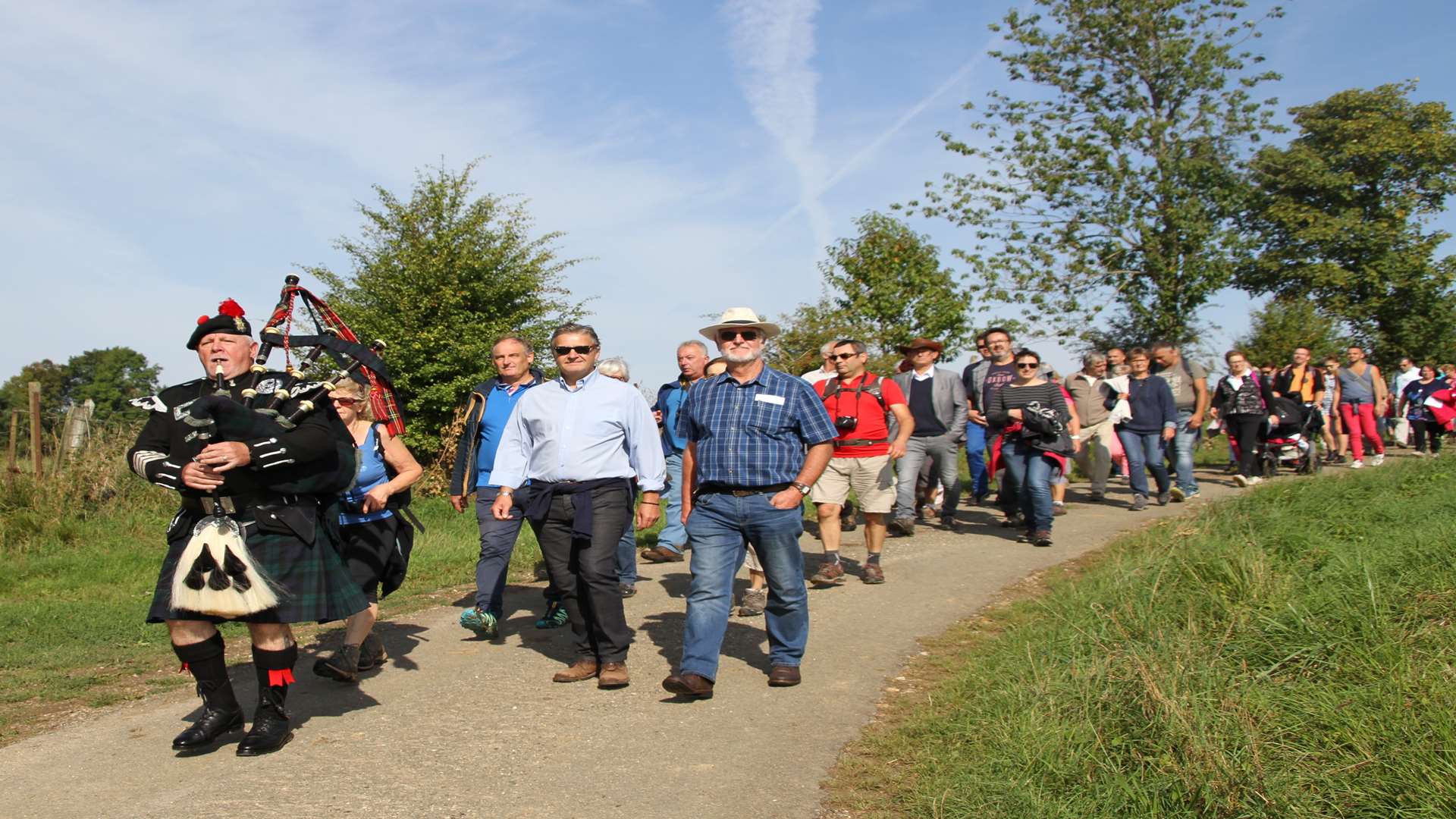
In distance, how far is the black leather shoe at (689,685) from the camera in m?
5.57

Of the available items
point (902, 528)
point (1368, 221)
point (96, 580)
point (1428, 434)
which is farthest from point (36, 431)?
point (1368, 221)

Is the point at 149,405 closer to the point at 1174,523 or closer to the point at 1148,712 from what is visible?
the point at 1148,712

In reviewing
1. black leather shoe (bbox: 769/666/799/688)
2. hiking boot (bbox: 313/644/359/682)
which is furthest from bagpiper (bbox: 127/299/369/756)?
black leather shoe (bbox: 769/666/799/688)

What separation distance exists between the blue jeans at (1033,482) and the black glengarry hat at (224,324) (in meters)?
7.35

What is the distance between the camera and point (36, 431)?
1230 centimetres

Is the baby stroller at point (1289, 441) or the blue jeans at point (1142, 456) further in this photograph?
the baby stroller at point (1289, 441)

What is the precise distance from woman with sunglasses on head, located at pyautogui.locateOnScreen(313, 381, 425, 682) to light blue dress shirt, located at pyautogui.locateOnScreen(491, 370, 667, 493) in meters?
0.70

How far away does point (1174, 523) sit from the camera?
9.88m

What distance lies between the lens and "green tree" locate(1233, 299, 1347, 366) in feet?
84.8

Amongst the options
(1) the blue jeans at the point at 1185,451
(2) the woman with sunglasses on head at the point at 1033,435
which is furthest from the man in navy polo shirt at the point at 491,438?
(1) the blue jeans at the point at 1185,451

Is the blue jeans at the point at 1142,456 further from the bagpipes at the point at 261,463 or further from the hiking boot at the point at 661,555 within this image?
Result: the bagpipes at the point at 261,463

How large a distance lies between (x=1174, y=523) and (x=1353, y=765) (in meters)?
6.26

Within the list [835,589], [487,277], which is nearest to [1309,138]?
[487,277]

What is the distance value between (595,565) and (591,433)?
0.71 metres
